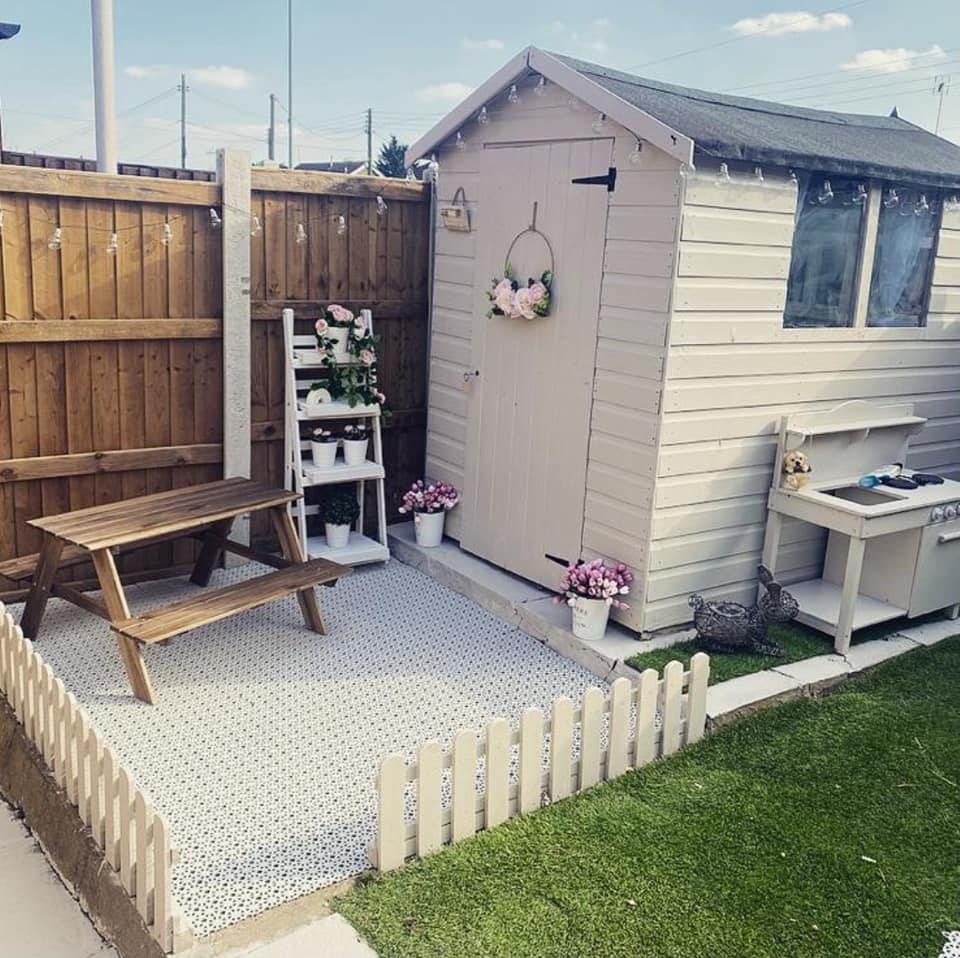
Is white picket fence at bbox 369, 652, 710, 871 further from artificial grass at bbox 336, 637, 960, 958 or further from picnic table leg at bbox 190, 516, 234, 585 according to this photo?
picnic table leg at bbox 190, 516, 234, 585

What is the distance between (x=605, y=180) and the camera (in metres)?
4.63

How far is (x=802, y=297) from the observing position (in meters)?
4.87

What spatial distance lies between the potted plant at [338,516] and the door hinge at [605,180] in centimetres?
223

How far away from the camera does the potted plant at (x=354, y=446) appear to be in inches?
225

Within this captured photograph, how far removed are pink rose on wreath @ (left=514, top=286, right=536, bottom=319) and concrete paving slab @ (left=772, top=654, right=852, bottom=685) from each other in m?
2.08

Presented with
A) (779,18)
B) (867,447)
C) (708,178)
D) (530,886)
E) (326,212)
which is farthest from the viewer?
(779,18)

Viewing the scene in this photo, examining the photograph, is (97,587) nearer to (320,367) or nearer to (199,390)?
(199,390)

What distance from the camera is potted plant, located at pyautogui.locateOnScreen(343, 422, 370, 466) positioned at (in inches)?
225

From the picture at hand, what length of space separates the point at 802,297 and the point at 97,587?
393 cm

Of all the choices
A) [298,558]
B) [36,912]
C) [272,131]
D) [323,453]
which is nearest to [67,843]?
[36,912]

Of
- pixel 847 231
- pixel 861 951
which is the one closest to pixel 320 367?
pixel 847 231

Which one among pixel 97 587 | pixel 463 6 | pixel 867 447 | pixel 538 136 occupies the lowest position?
pixel 97 587

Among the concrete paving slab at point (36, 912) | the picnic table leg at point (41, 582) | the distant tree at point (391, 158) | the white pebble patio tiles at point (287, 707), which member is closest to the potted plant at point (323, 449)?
the white pebble patio tiles at point (287, 707)

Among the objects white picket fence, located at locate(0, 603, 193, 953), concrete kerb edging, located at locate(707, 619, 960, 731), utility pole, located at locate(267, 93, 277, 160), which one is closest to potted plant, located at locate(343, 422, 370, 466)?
white picket fence, located at locate(0, 603, 193, 953)
